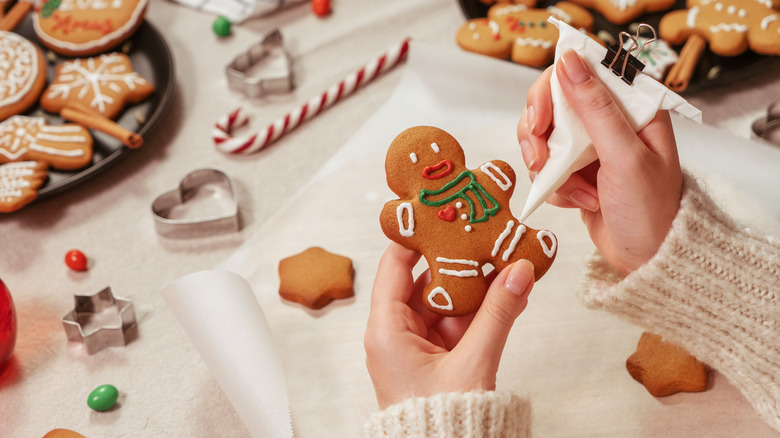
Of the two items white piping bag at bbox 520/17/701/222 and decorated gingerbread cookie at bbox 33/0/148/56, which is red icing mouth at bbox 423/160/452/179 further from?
decorated gingerbread cookie at bbox 33/0/148/56

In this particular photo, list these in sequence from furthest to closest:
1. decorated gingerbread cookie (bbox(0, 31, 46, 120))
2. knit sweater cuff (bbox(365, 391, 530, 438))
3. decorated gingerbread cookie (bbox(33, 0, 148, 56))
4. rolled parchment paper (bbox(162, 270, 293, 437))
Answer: decorated gingerbread cookie (bbox(33, 0, 148, 56)) → decorated gingerbread cookie (bbox(0, 31, 46, 120)) → rolled parchment paper (bbox(162, 270, 293, 437)) → knit sweater cuff (bbox(365, 391, 530, 438))

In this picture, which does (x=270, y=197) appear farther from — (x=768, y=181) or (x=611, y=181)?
(x=768, y=181)

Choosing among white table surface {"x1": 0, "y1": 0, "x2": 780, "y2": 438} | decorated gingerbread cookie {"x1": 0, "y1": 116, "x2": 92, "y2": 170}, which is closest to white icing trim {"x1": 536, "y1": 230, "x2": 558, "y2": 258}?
white table surface {"x1": 0, "y1": 0, "x2": 780, "y2": 438}

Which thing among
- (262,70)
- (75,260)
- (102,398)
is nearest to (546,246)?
(102,398)

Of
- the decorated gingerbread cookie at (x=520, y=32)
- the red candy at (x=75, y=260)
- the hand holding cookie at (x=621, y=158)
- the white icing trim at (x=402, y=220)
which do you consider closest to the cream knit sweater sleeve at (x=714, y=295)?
the hand holding cookie at (x=621, y=158)

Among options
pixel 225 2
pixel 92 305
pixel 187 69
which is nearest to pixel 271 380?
pixel 92 305

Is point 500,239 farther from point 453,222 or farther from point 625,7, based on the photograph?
point 625,7

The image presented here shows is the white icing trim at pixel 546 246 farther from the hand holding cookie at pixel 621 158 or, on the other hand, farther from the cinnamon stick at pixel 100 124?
the cinnamon stick at pixel 100 124

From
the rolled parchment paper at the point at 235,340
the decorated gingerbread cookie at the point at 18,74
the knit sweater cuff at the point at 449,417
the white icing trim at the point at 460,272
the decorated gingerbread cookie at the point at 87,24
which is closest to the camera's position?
the knit sweater cuff at the point at 449,417
